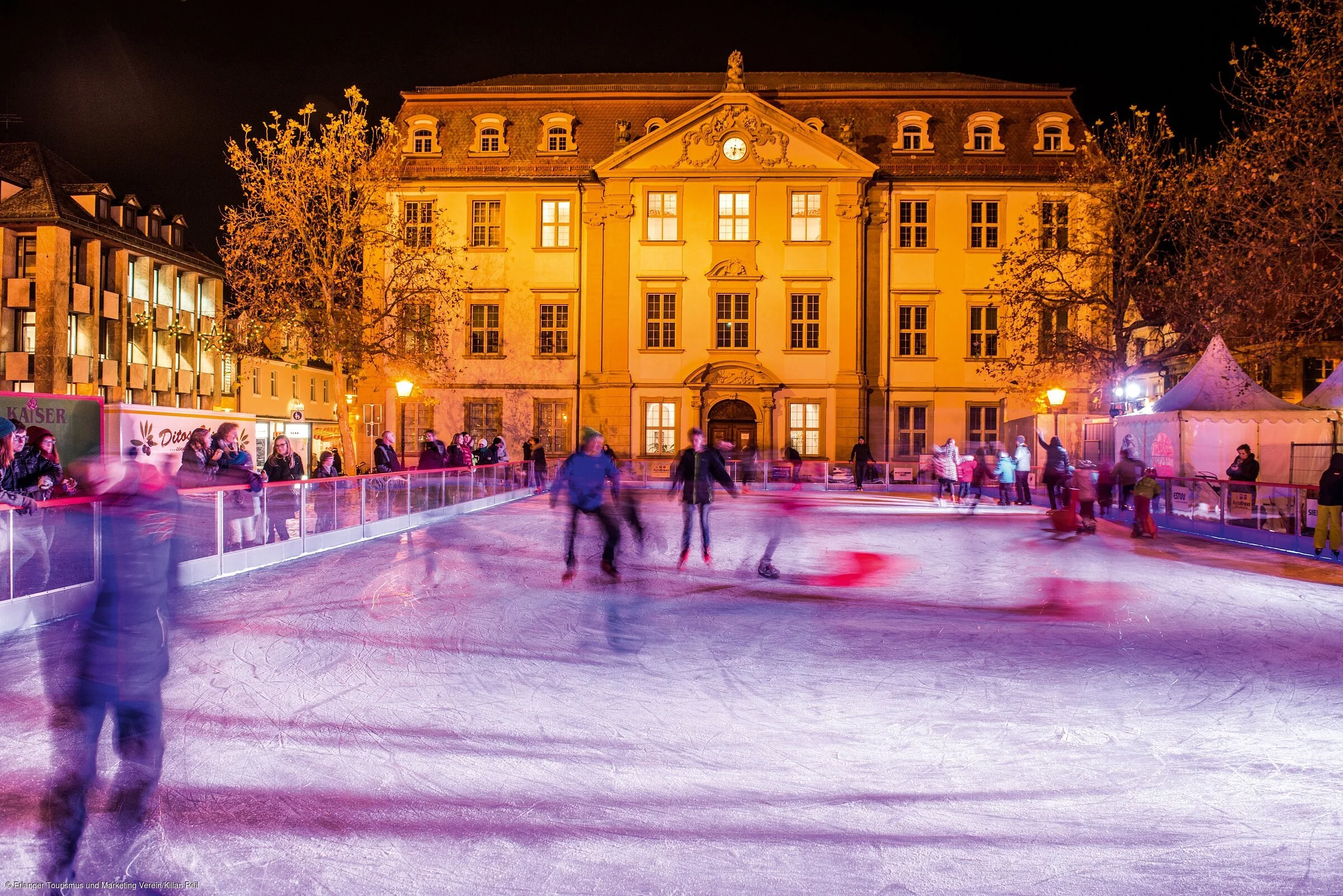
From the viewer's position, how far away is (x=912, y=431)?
123 feet

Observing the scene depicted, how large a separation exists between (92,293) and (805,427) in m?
29.0

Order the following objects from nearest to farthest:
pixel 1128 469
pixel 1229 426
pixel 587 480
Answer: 1. pixel 587 480
2. pixel 1128 469
3. pixel 1229 426

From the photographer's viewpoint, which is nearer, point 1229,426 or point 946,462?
point 1229,426

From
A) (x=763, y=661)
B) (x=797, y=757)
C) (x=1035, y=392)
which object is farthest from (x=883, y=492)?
(x=797, y=757)

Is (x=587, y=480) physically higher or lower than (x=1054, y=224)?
lower

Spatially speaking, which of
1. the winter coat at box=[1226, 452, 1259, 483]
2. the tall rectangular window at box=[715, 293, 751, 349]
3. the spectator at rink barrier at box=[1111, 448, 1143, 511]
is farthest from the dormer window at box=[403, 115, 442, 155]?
the winter coat at box=[1226, 452, 1259, 483]

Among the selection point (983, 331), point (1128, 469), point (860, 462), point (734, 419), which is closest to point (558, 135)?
point (734, 419)

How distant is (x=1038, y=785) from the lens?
4.91m

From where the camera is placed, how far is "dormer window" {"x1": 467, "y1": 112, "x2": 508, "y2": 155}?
3816 centimetres

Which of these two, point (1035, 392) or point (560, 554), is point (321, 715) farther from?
point (1035, 392)

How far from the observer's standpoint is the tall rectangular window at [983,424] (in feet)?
122

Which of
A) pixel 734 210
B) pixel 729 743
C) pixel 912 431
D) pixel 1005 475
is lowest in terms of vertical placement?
pixel 729 743

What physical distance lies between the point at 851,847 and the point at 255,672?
4.72 metres

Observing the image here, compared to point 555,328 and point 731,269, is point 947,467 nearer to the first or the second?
point 731,269
